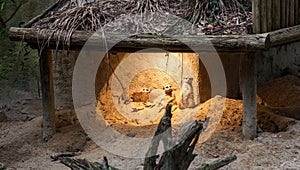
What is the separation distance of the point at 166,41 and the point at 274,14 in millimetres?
1020

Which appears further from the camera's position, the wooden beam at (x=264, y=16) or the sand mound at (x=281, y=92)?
the sand mound at (x=281, y=92)

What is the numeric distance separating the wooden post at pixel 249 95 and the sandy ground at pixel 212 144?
0.10m

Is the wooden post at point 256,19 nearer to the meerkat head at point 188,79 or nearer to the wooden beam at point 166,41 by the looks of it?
the wooden beam at point 166,41

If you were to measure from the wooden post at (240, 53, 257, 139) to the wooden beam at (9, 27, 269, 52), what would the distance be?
373mm

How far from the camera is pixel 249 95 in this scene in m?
4.52

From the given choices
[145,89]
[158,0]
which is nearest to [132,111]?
[145,89]

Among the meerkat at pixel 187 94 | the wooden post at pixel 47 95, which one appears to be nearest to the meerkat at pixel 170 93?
the meerkat at pixel 187 94

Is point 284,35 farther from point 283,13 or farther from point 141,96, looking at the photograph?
point 141,96

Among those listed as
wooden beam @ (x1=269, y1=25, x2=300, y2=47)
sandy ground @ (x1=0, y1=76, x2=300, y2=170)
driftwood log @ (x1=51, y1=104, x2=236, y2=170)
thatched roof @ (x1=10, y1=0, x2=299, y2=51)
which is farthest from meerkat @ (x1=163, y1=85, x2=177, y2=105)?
driftwood log @ (x1=51, y1=104, x2=236, y2=170)

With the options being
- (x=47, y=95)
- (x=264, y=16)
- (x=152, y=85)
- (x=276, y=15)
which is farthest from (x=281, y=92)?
(x=47, y=95)

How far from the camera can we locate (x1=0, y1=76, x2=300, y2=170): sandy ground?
413cm

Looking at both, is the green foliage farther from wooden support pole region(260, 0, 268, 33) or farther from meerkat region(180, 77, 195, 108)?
wooden support pole region(260, 0, 268, 33)

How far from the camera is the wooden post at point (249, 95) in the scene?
450cm

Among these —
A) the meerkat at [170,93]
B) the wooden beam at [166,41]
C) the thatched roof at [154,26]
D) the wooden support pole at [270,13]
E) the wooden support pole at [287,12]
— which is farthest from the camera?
the meerkat at [170,93]
